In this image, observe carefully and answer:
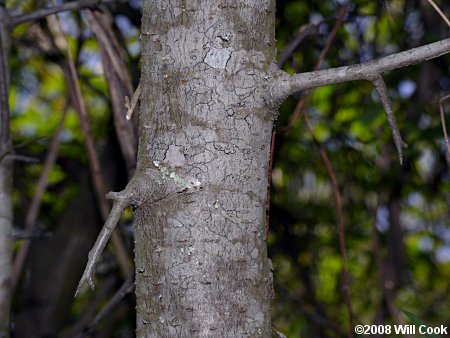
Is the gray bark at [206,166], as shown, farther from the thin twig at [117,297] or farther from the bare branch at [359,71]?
the thin twig at [117,297]

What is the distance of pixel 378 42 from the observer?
7.92 feet

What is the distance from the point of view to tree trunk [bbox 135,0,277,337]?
761mm

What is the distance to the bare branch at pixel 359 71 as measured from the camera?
698 mm

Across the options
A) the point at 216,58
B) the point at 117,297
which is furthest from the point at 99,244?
the point at 117,297

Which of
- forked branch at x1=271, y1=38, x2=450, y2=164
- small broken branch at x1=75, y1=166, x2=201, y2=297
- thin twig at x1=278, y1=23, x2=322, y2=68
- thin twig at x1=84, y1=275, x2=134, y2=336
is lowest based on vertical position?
thin twig at x1=84, y1=275, x2=134, y2=336

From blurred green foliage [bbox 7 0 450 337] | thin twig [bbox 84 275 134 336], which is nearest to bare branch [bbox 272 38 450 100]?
thin twig [bbox 84 275 134 336]

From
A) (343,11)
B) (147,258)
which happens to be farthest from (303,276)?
(147,258)

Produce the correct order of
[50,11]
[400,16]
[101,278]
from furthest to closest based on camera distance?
[101,278] → [400,16] → [50,11]

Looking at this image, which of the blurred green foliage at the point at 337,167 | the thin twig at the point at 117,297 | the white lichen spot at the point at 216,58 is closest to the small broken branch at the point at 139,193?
the white lichen spot at the point at 216,58

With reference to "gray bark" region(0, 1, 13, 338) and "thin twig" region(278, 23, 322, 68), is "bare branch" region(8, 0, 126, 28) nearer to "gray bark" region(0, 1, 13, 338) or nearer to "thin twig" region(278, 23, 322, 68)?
"gray bark" region(0, 1, 13, 338)

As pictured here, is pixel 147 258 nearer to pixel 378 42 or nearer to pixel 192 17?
pixel 192 17

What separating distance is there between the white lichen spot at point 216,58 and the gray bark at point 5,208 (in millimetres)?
647

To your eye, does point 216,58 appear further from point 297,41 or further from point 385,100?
point 297,41

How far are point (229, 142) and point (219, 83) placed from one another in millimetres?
76
